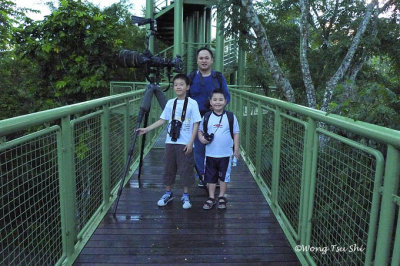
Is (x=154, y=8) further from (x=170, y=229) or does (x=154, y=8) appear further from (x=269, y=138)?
(x=170, y=229)

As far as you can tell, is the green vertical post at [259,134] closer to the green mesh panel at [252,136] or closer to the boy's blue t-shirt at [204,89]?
the green mesh panel at [252,136]

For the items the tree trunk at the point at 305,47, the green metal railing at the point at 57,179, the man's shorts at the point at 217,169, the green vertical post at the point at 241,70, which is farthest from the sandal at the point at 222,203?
the green vertical post at the point at 241,70

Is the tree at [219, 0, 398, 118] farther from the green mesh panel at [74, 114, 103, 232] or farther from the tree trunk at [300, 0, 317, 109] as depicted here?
the green mesh panel at [74, 114, 103, 232]

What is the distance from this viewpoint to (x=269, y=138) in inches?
169

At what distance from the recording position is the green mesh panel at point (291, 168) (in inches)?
121

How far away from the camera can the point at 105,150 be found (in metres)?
3.56

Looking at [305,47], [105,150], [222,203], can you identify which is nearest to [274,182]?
[222,203]

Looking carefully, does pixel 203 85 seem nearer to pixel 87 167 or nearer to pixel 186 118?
pixel 186 118

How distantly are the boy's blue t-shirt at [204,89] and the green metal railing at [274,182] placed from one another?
61 centimetres

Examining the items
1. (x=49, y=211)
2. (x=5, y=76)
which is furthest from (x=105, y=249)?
(x=5, y=76)

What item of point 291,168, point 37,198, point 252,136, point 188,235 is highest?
point 37,198

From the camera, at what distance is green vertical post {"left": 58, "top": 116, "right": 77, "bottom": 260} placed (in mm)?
2439

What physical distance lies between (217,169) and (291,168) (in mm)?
775

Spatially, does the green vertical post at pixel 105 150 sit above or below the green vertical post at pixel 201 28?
below
